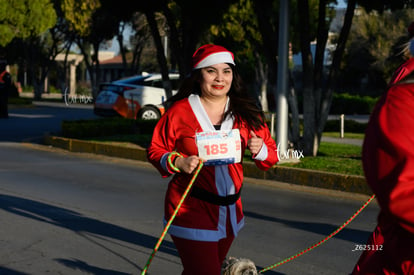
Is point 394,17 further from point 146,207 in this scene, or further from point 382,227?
point 382,227

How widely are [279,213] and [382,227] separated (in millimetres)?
6259

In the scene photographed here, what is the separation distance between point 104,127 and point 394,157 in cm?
1567

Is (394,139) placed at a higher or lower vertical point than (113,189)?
higher

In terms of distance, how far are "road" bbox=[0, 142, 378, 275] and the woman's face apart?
7.24ft

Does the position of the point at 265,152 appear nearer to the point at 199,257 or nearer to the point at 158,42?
the point at 199,257

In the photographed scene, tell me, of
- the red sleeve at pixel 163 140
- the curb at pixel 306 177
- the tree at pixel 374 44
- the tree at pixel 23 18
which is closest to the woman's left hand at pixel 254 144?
the red sleeve at pixel 163 140

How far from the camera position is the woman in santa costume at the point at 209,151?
11.8 ft

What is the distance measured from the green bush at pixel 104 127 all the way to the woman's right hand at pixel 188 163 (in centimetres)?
1323

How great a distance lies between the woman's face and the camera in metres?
3.85

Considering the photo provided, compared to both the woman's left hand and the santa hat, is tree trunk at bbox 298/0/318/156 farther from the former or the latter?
the woman's left hand

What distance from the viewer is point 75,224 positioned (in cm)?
745

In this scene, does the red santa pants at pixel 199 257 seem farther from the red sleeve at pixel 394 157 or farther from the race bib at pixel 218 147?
the red sleeve at pixel 394 157

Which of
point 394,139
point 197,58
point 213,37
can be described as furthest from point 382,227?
point 213,37

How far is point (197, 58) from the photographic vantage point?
12.8ft
